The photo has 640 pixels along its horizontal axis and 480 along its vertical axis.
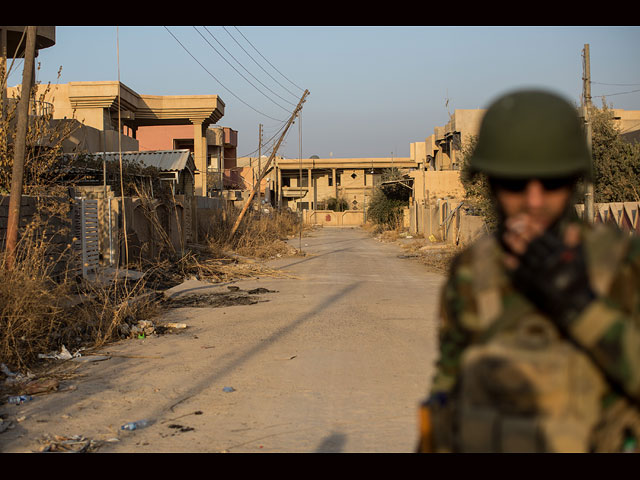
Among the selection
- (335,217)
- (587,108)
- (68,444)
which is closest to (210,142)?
(335,217)

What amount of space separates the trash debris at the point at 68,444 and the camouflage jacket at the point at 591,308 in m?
3.68

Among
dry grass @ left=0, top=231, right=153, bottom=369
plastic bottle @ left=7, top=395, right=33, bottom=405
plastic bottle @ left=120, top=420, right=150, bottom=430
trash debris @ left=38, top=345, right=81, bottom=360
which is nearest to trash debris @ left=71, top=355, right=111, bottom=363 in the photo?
trash debris @ left=38, top=345, right=81, bottom=360

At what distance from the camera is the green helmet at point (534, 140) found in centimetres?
150

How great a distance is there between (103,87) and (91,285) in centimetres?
2429

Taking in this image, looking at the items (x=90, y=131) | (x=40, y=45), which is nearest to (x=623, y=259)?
(x=40, y=45)

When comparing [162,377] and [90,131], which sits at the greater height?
[90,131]

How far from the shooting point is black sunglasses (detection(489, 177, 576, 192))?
5.03 feet

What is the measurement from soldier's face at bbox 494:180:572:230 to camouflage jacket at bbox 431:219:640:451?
0.27 ft

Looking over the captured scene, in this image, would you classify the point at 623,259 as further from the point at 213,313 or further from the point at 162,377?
the point at 213,313

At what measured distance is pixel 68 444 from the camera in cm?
468

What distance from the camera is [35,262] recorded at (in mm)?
8078

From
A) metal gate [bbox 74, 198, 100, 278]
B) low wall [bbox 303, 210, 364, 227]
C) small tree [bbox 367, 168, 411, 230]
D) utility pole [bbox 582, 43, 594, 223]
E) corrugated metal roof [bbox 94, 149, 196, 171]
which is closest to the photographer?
metal gate [bbox 74, 198, 100, 278]

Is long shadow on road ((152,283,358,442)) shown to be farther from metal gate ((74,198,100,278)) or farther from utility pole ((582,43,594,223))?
utility pole ((582,43,594,223))

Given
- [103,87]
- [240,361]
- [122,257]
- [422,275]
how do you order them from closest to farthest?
[240,361] → [122,257] → [422,275] → [103,87]
